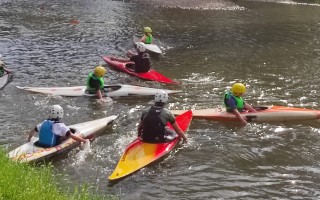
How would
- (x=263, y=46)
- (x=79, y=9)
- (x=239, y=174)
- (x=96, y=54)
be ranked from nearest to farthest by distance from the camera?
(x=239, y=174) < (x=96, y=54) < (x=263, y=46) < (x=79, y=9)

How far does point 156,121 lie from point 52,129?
2.33 m

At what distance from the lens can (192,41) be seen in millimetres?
22922

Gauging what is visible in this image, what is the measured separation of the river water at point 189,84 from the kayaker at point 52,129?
1.54 ft

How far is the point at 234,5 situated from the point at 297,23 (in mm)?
8904

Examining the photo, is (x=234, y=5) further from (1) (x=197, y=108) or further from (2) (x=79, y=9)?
(1) (x=197, y=108)

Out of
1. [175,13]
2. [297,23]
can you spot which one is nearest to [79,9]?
[175,13]

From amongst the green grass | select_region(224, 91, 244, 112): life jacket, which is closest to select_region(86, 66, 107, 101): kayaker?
select_region(224, 91, 244, 112): life jacket

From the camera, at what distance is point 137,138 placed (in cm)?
1045

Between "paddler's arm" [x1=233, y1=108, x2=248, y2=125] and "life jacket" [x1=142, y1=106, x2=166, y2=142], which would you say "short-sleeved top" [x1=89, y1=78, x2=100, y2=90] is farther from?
"paddler's arm" [x1=233, y1=108, x2=248, y2=125]

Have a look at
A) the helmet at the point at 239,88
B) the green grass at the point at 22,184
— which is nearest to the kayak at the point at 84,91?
the helmet at the point at 239,88

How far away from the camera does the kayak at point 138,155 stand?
9065mm

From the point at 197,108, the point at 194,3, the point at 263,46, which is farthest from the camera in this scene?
the point at 194,3

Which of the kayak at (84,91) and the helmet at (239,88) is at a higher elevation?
the helmet at (239,88)

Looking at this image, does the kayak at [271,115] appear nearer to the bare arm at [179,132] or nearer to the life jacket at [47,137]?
the bare arm at [179,132]
